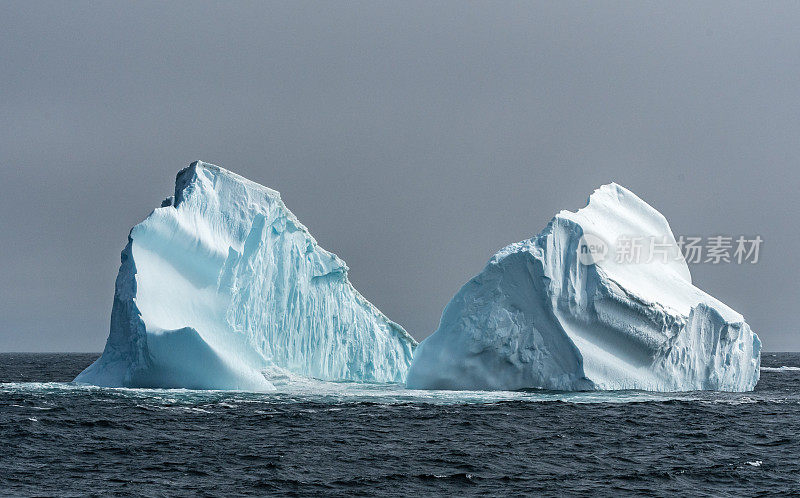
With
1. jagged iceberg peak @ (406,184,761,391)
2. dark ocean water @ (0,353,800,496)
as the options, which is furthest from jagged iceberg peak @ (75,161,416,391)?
jagged iceberg peak @ (406,184,761,391)

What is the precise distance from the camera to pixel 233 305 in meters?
25.6

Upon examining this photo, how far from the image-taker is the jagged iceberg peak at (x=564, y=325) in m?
24.2

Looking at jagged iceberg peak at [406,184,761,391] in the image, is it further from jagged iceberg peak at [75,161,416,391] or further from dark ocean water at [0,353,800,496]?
jagged iceberg peak at [75,161,416,391]

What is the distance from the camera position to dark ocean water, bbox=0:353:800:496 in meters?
13.1

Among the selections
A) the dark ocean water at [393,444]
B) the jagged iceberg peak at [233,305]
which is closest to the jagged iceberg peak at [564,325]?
the dark ocean water at [393,444]

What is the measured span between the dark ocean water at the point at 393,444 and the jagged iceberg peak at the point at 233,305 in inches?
41.0

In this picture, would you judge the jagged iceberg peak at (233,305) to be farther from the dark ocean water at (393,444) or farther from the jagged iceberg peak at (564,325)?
the jagged iceberg peak at (564,325)

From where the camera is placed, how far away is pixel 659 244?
28438mm

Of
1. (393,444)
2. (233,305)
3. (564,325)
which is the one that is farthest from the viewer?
(233,305)

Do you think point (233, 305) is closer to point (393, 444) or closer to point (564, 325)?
point (564, 325)

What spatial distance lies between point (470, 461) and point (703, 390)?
1384 cm

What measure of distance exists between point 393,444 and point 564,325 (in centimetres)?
909

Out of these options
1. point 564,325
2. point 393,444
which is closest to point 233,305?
point 564,325

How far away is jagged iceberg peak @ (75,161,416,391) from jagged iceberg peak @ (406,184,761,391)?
391 cm
